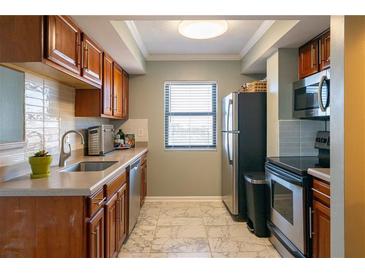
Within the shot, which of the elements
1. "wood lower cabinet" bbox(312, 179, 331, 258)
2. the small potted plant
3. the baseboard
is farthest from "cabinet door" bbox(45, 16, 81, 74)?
the baseboard

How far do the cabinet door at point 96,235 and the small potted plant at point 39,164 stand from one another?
472mm

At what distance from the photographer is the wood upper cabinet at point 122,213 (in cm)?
242

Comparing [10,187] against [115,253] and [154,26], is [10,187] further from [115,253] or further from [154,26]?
[154,26]

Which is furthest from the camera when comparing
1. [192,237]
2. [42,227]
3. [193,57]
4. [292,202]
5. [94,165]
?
[193,57]

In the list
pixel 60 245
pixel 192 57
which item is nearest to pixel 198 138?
pixel 192 57

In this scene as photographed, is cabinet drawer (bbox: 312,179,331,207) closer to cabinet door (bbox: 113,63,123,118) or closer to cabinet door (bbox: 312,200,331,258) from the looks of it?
cabinet door (bbox: 312,200,331,258)

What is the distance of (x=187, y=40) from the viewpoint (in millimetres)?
3650

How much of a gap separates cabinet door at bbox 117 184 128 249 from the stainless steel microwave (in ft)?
6.18

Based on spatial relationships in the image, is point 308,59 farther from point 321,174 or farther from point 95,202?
point 95,202

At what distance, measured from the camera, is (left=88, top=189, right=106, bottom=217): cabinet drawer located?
1625 mm

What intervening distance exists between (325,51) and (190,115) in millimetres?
2424

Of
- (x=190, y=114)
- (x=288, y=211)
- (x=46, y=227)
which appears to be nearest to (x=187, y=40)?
(x=190, y=114)

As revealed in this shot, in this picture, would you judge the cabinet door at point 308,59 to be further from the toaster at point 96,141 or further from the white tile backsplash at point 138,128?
the white tile backsplash at point 138,128
